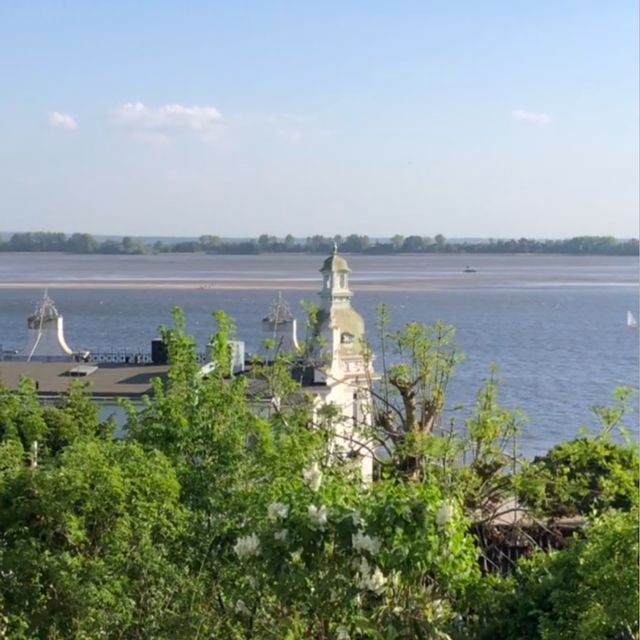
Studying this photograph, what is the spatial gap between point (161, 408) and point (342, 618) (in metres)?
2.58

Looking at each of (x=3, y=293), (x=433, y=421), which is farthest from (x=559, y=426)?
(x=3, y=293)

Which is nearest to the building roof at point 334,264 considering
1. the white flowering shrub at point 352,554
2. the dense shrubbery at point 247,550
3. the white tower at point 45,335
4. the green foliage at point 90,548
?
the white tower at point 45,335

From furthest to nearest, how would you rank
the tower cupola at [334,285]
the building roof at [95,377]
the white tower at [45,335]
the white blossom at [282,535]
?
the white tower at [45,335], the tower cupola at [334,285], the building roof at [95,377], the white blossom at [282,535]

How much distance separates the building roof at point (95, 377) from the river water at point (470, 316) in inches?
243

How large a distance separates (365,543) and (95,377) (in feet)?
72.4

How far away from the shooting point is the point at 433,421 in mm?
13156

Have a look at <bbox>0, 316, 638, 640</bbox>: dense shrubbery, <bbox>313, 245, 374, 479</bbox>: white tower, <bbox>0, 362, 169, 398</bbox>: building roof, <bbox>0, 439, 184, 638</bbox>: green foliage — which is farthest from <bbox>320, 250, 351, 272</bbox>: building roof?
<bbox>0, 439, 184, 638</bbox>: green foliage

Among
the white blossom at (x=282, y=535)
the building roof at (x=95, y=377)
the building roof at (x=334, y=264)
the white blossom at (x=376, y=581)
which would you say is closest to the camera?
the white blossom at (x=282, y=535)

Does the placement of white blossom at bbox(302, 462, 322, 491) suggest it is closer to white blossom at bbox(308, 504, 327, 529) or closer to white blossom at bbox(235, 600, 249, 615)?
white blossom at bbox(308, 504, 327, 529)

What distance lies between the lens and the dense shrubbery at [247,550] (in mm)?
8195

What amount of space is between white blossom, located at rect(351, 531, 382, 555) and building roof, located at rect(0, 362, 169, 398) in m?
18.2

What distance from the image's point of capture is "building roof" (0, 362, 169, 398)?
26.9 metres

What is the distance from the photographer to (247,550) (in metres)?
8.21

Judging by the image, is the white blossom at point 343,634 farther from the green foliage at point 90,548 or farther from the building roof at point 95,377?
the building roof at point 95,377
